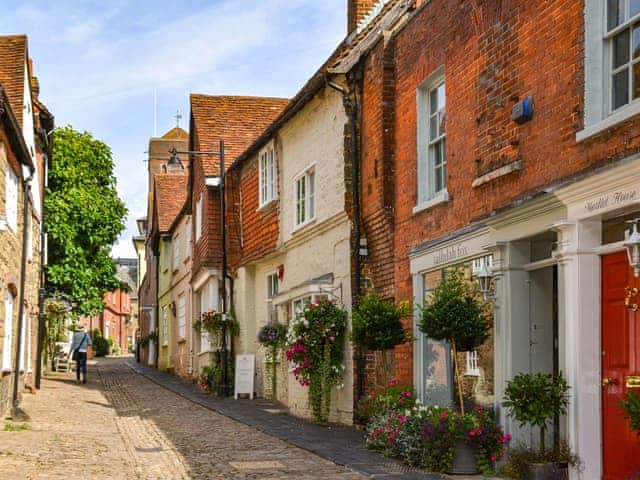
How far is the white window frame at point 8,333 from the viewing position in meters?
16.9

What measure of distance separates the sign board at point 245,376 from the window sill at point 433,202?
10.5m

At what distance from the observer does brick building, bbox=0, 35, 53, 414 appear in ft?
52.2

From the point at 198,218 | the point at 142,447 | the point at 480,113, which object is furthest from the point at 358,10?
the point at 198,218

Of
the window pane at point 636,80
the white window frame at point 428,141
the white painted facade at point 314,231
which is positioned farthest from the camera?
the white painted facade at point 314,231

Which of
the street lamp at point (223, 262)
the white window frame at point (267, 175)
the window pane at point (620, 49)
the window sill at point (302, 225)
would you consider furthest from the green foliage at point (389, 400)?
the street lamp at point (223, 262)

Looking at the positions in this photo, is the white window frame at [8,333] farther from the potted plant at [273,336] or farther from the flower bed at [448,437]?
the flower bed at [448,437]

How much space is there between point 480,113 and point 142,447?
621 centimetres

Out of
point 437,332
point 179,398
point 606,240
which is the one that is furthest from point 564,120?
point 179,398

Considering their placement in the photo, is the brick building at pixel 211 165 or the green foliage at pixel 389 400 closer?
Result: the green foliage at pixel 389 400

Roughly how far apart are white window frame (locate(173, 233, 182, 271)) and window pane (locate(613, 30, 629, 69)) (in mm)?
27082

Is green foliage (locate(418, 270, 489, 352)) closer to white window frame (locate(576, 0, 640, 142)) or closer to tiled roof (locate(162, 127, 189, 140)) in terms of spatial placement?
white window frame (locate(576, 0, 640, 142))

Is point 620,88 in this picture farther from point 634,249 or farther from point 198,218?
point 198,218

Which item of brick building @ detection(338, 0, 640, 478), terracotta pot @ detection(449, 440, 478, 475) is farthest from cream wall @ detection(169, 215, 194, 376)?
terracotta pot @ detection(449, 440, 478, 475)

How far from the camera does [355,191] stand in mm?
15719
